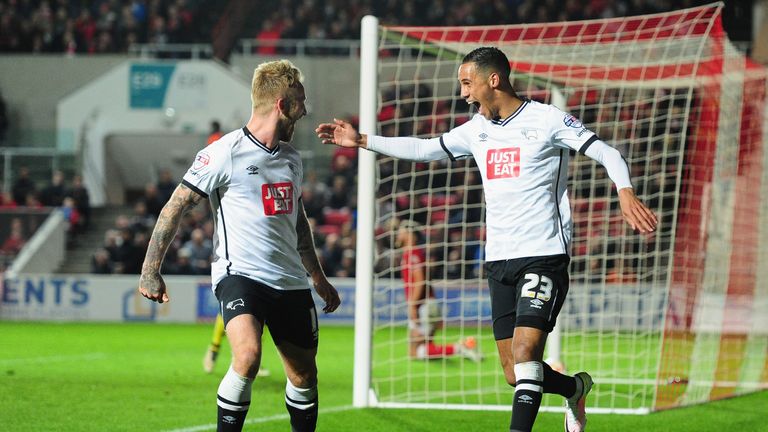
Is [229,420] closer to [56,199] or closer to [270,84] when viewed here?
[270,84]

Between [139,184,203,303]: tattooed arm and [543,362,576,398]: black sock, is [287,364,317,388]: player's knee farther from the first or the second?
[543,362,576,398]: black sock

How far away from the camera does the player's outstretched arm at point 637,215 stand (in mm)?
4914

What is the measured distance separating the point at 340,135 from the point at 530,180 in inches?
40.8

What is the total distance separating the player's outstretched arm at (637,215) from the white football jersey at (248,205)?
1.61 m

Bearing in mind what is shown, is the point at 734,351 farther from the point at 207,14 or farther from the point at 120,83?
the point at 207,14

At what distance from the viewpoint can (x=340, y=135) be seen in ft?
18.9

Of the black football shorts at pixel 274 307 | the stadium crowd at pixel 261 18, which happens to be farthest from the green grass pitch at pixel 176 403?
the stadium crowd at pixel 261 18

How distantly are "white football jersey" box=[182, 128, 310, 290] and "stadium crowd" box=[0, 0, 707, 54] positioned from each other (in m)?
21.9

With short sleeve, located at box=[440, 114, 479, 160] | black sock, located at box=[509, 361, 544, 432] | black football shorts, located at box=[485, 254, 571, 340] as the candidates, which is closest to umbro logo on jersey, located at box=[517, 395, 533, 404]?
black sock, located at box=[509, 361, 544, 432]

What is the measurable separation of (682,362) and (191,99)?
689 inches

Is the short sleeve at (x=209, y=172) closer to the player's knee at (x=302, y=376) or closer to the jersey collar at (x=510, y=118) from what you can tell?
the player's knee at (x=302, y=376)

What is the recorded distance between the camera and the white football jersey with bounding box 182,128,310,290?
516 cm

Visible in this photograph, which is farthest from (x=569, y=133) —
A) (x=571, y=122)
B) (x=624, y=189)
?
(x=624, y=189)

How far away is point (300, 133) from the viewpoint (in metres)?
24.4
